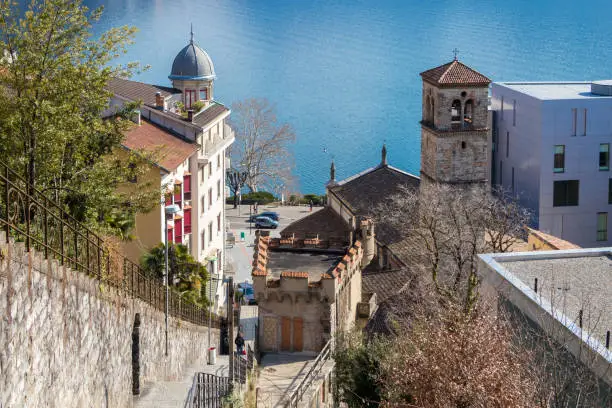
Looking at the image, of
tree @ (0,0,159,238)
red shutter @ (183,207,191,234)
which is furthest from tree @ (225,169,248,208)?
tree @ (0,0,159,238)

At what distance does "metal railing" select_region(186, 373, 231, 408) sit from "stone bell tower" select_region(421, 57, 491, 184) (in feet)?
87.7

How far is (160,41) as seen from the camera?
134625 mm

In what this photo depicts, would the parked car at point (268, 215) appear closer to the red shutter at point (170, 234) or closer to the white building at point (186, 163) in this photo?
the white building at point (186, 163)

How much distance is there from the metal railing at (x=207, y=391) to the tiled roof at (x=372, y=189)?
85.5 feet

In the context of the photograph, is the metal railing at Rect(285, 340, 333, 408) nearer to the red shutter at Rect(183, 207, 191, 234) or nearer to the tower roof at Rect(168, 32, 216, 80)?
the red shutter at Rect(183, 207, 191, 234)

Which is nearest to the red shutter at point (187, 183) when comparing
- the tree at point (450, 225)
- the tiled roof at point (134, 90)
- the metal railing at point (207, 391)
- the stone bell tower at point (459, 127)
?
the tiled roof at point (134, 90)

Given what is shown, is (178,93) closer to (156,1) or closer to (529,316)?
(529,316)

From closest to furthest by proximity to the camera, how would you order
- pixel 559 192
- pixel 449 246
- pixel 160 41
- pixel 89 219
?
pixel 89 219 → pixel 449 246 → pixel 559 192 → pixel 160 41

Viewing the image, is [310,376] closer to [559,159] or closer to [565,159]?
[559,159]

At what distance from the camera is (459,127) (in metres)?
47.3

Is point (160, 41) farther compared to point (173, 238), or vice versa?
point (160, 41)

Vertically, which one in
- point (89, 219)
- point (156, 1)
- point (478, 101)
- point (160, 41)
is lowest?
point (89, 219)

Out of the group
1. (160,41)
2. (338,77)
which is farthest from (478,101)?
(160,41)

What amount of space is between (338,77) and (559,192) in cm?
7374
